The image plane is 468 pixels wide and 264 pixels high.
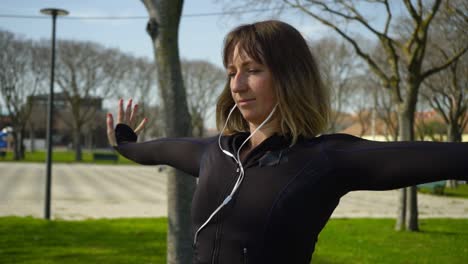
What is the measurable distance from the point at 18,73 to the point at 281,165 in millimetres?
38925

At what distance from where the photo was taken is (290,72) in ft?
5.79

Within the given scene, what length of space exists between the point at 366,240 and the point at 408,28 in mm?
7615

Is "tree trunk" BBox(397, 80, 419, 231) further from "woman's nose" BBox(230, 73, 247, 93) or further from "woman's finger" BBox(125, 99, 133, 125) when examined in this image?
"woman's nose" BBox(230, 73, 247, 93)

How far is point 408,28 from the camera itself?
45.5 ft

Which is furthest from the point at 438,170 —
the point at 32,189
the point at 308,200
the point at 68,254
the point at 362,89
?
the point at 362,89

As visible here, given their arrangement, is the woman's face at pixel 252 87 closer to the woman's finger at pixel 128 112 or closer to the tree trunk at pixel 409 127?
the woman's finger at pixel 128 112

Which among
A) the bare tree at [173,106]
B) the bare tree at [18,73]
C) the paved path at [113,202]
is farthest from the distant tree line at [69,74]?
the bare tree at [173,106]

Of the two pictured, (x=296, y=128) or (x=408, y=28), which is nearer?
(x=296, y=128)

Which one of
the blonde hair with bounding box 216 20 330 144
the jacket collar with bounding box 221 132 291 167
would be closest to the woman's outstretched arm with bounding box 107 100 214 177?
the jacket collar with bounding box 221 132 291 167

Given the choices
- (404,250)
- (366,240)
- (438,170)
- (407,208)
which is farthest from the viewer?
(407,208)

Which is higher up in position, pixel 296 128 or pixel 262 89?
pixel 262 89

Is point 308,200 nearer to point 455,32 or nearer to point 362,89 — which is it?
point 455,32

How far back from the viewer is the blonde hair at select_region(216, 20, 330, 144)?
1.76m

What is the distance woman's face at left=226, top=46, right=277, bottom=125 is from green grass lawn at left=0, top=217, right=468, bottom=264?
556 centimetres
